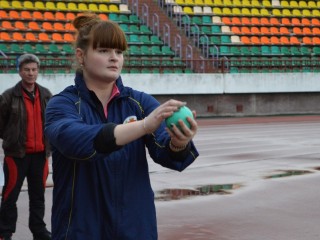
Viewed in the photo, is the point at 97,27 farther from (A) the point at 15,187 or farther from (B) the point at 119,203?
(A) the point at 15,187

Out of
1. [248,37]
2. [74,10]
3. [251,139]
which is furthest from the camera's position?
[248,37]

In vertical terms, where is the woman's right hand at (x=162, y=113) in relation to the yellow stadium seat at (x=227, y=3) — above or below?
below

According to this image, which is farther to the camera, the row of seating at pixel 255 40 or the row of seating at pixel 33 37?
the row of seating at pixel 255 40

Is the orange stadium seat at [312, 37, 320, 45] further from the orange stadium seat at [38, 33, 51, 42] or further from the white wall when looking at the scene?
the orange stadium seat at [38, 33, 51, 42]

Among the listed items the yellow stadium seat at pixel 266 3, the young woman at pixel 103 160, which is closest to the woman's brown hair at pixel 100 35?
the young woman at pixel 103 160

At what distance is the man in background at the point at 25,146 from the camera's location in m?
6.68

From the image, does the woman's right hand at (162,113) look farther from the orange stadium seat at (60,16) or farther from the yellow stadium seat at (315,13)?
the yellow stadium seat at (315,13)

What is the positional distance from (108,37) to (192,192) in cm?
697

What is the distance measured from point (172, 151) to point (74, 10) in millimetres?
26922

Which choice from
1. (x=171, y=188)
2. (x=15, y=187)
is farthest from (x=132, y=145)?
(x=171, y=188)

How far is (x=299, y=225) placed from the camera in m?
7.57

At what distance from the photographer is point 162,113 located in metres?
2.60

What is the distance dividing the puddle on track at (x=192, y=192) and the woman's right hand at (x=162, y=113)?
21.9 feet

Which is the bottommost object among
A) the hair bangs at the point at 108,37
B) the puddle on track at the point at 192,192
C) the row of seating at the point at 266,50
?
the puddle on track at the point at 192,192
